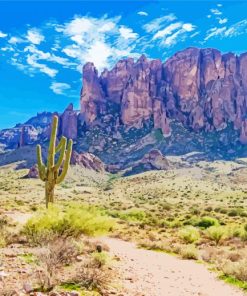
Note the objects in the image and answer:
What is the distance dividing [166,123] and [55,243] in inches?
6164

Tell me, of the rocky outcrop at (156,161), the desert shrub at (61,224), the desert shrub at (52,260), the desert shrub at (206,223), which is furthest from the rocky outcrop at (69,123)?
the desert shrub at (52,260)

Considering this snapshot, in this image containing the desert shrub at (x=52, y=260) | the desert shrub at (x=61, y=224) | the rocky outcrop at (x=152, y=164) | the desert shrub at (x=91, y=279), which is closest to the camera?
the desert shrub at (x=52, y=260)

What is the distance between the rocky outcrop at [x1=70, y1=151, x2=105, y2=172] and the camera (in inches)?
5177

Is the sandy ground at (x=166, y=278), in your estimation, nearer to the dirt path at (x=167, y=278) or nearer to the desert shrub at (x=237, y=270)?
the dirt path at (x=167, y=278)

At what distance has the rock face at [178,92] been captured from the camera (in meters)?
172

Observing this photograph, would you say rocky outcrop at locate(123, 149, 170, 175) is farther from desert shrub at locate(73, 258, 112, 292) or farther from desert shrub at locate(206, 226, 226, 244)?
desert shrub at locate(73, 258, 112, 292)

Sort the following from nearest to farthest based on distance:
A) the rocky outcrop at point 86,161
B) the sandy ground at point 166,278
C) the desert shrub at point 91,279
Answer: the desert shrub at point 91,279
the sandy ground at point 166,278
the rocky outcrop at point 86,161

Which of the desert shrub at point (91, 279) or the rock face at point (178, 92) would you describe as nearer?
the desert shrub at point (91, 279)

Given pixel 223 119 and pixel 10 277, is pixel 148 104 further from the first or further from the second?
pixel 10 277

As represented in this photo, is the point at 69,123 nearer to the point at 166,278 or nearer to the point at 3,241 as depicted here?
the point at 3,241

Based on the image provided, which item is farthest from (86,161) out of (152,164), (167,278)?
(167,278)

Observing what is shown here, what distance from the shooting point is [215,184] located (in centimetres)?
9900

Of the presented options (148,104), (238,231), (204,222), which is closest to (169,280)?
(238,231)

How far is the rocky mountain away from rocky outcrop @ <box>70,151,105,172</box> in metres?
10.00
